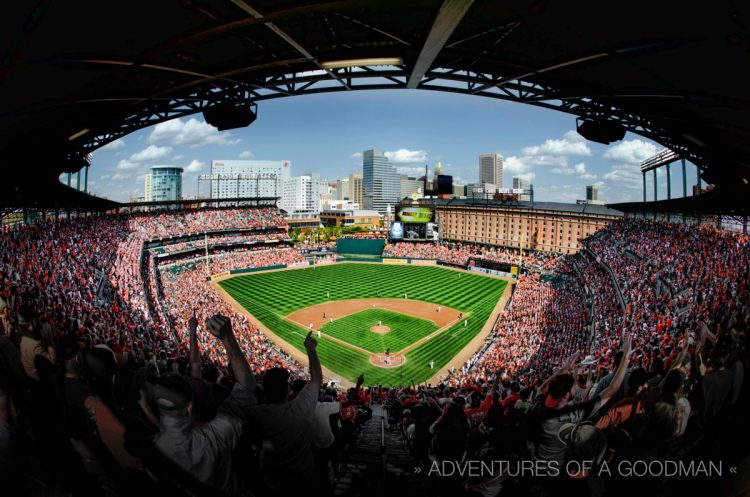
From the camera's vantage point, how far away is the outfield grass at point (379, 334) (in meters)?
25.5

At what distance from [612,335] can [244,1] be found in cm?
1645

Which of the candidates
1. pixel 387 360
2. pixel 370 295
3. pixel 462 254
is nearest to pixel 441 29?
pixel 387 360

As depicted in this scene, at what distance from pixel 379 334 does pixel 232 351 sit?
25312 mm

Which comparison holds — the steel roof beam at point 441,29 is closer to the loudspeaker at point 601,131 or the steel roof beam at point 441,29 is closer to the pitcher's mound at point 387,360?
the loudspeaker at point 601,131

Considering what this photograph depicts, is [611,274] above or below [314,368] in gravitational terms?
below

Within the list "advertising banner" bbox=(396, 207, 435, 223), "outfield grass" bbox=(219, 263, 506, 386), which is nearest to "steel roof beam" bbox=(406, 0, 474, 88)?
"outfield grass" bbox=(219, 263, 506, 386)

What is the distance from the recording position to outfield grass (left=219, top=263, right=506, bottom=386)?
21766 mm

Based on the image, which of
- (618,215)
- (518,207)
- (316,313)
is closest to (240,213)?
(316,313)

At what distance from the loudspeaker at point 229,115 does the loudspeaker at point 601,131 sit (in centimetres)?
695

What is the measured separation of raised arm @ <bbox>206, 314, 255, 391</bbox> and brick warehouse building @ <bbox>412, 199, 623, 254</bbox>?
2508 inches

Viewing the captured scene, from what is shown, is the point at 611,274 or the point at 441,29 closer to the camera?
the point at 441,29

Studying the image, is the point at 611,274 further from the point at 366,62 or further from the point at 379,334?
the point at 366,62

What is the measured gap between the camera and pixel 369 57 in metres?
5.08

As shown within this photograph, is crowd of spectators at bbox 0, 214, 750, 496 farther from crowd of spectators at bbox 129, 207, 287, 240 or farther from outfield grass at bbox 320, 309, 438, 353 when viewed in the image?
crowd of spectators at bbox 129, 207, 287, 240
